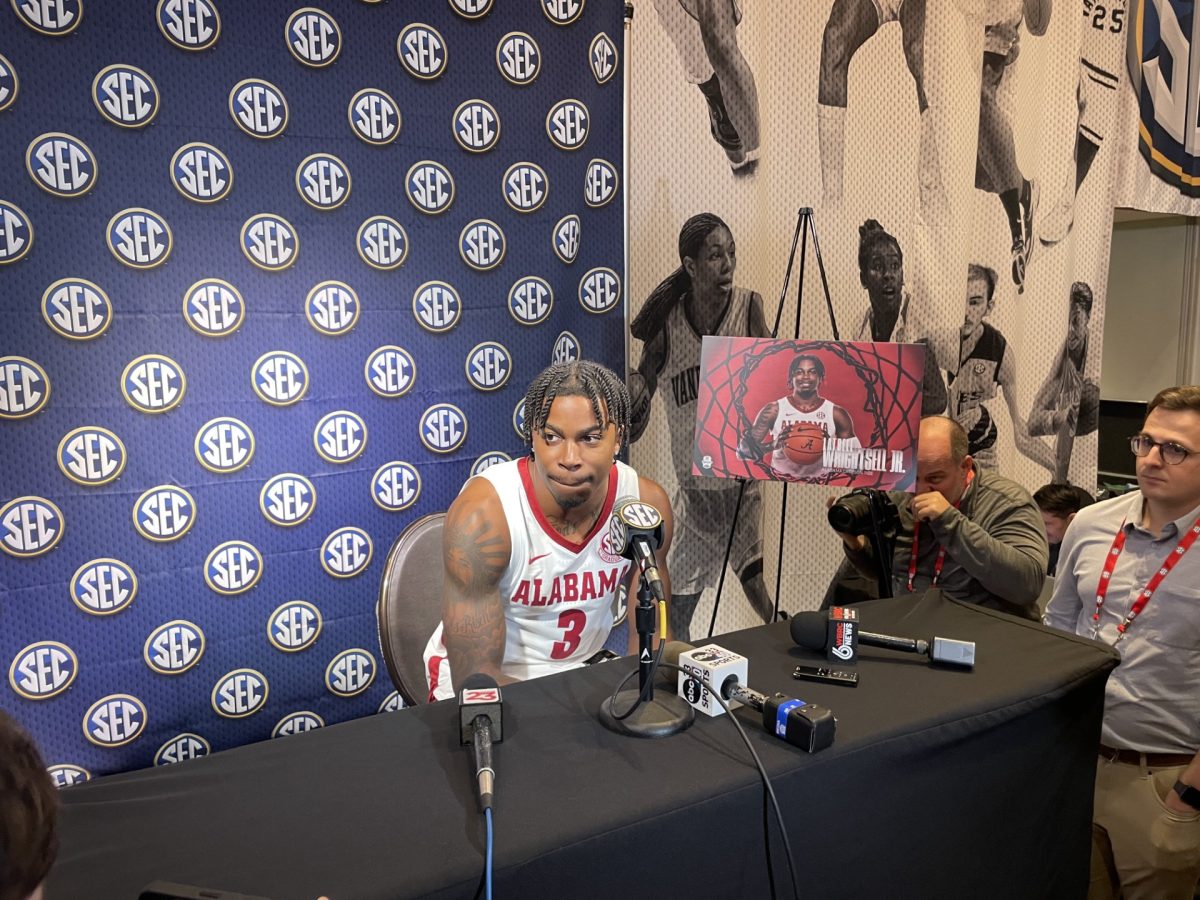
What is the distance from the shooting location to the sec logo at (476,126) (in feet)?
7.63

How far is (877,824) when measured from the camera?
1.25 meters

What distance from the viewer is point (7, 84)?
1.83m

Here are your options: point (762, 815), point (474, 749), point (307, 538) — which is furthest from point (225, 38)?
point (762, 815)

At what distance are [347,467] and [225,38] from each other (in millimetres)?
1085

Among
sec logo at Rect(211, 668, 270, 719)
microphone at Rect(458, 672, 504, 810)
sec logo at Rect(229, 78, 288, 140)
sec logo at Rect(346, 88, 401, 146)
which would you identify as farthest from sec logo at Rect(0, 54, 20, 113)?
microphone at Rect(458, 672, 504, 810)

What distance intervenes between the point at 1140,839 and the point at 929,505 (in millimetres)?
886

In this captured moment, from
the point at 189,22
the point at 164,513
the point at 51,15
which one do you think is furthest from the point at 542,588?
the point at 51,15

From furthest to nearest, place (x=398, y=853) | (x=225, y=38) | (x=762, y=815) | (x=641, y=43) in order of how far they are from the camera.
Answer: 1. (x=641, y=43)
2. (x=225, y=38)
3. (x=762, y=815)
4. (x=398, y=853)

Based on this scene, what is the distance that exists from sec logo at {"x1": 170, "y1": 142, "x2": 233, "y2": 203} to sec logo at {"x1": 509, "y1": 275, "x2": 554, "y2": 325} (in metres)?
0.79

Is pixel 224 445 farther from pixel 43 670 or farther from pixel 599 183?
pixel 599 183

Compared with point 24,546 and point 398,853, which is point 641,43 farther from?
point 398,853

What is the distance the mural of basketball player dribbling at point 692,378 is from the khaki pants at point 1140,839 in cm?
142

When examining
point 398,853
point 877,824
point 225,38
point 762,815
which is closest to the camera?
point 398,853

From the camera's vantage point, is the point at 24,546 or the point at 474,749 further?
the point at 24,546
